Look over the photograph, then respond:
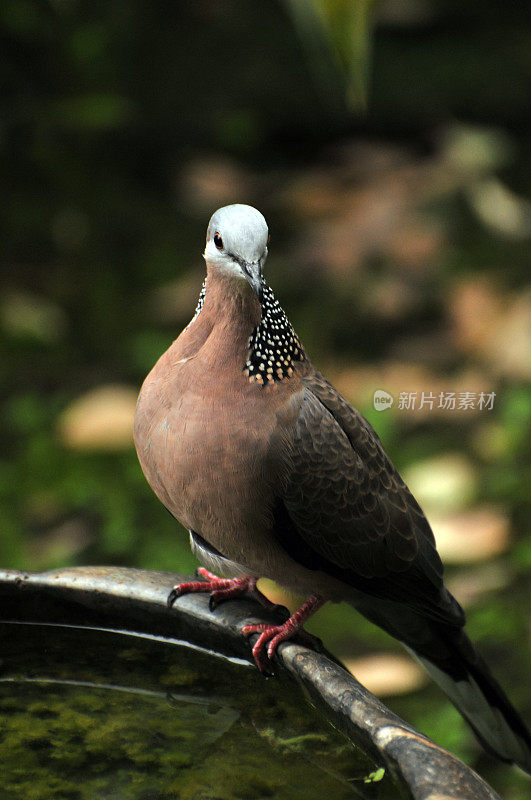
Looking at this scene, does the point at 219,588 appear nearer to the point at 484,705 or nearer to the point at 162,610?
the point at 162,610

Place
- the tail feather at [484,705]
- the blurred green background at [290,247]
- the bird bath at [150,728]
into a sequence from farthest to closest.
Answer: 1. the blurred green background at [290,247]
2. the tail feather at [484,705]
3. the bird bath at [150,728]

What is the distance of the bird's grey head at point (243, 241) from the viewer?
4.51ft

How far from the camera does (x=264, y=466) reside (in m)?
1.45

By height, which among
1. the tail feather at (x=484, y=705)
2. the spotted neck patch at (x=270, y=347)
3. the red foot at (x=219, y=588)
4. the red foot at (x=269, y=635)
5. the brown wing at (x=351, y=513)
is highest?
the spotted neck patch at (x=270, y=347)

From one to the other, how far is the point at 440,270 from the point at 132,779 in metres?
2.87

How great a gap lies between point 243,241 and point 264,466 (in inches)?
A: 12.1

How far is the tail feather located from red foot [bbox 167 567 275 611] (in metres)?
0.32

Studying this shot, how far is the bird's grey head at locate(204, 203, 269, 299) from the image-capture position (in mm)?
1374

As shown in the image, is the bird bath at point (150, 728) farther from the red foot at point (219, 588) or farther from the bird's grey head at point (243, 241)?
the bird's grey head at point (243, 241)
